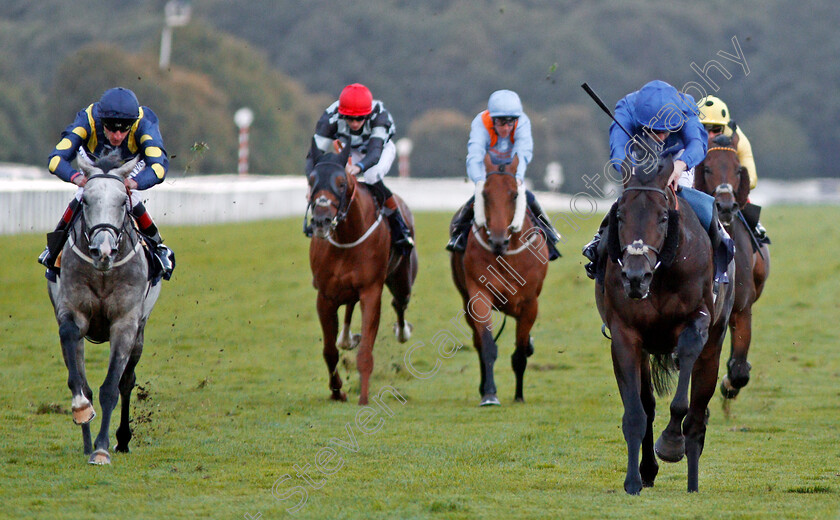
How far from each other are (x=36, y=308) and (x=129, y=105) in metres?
8.66

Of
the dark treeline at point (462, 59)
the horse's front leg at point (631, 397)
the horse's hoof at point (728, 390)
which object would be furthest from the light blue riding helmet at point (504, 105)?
the dark treeline at point (462, 59)

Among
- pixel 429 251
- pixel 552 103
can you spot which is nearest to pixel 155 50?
pixel 552 103

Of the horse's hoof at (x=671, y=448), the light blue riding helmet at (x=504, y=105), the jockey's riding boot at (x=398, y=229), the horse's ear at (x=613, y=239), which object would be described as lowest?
the horse's hoof at (x=671, y=448)

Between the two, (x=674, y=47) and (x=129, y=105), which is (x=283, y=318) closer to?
(x=129, y=105)

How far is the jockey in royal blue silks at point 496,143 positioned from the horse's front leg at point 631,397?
358cm

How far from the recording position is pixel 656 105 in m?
6.54

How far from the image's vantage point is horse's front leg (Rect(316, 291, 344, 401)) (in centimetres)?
960

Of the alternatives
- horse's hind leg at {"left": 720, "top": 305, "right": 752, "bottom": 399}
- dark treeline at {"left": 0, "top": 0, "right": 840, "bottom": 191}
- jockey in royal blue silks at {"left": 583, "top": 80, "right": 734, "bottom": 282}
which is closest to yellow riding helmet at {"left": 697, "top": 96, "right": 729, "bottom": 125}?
horse's hind leg at {"left": 720, "top": 305, "right": 752, "bottom": 399}

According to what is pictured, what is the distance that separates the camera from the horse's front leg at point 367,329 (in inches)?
372

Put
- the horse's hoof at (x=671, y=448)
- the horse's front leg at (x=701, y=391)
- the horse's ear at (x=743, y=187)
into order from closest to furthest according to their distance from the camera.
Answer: the horse's hoof at (x=671, y=448) < the horse's front leg at (x=701, y=391) < the horse's ear at (x=743, y=187)

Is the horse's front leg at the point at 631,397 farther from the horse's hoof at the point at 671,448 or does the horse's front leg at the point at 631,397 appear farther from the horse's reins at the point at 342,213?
the horse's reins at the point at 342,213

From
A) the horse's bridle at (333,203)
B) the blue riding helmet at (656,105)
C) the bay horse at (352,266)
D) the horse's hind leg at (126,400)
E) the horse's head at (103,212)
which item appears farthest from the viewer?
the bay horse at (352,266)

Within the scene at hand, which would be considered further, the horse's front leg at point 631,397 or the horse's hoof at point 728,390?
the horse's hoof at point 728,390

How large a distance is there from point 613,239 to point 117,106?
3132 millimetres
